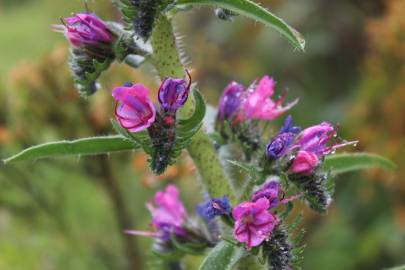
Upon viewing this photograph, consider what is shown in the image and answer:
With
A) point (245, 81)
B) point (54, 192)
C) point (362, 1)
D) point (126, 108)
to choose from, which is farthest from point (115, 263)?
point (126, 108)

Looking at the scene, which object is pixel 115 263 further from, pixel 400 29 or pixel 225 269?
pixel 225 269

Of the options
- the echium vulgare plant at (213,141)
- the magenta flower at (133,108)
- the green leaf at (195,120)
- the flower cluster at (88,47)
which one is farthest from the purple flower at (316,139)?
the flower cluster at (88,47)

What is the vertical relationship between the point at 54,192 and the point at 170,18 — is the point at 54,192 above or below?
below

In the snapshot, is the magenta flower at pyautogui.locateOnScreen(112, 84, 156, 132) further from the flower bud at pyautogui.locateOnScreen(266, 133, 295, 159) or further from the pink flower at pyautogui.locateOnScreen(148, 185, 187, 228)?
the pink flower at pyautogui.locateOnScreen(148, 185, 187, 228)

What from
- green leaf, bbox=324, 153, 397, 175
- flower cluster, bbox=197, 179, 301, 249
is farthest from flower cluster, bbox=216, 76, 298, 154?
flower cluster, bbox=197, 179, 301, 249

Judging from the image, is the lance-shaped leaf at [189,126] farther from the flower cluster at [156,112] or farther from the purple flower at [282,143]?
the purple flower at [282,143]

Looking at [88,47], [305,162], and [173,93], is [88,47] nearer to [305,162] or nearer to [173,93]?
[173,93]

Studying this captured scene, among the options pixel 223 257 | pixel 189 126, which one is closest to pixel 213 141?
pixel 189 126
